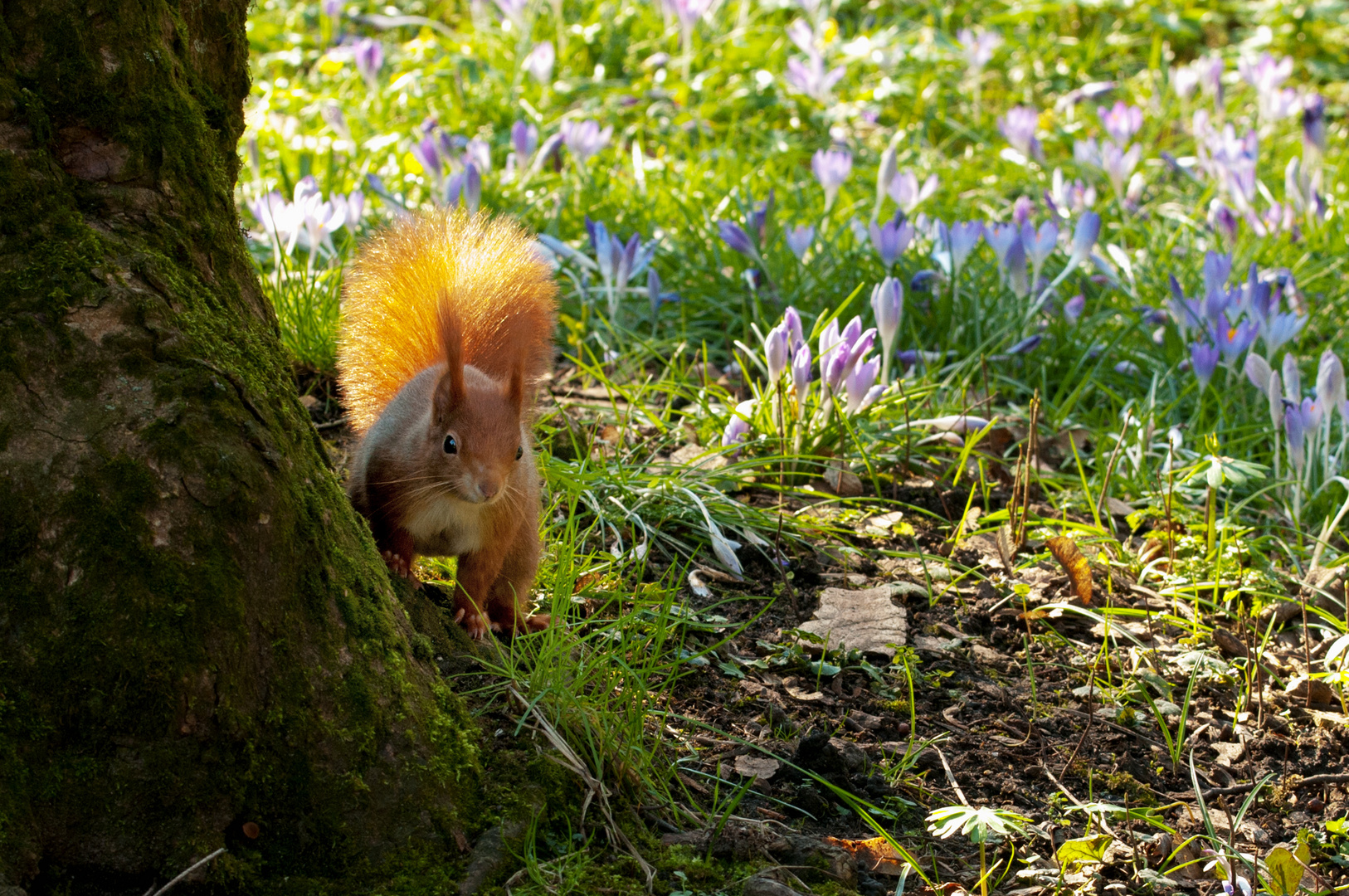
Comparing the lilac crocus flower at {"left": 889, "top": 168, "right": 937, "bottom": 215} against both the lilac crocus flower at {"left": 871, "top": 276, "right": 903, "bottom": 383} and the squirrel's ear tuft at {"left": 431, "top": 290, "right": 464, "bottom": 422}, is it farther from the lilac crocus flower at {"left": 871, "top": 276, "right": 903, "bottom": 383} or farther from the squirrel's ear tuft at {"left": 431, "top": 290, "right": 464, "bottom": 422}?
the squirrel's ear tuft at {"left": 431, "top": 290, "right": 464, "bottom": 422}

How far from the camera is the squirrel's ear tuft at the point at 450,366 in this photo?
2164 millimetres

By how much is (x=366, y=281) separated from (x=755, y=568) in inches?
46.7

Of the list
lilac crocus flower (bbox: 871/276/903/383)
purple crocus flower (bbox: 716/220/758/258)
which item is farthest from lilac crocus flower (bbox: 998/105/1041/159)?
lilac crocus flower (bbox: 871/276/903/383)

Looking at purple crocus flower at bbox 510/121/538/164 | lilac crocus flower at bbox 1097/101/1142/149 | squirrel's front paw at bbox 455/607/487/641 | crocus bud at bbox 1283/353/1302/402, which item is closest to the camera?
squirrel's front paw at bbox 455/607/487/641

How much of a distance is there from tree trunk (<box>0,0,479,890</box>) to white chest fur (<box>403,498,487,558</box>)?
20.2 inches

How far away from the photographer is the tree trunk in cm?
154

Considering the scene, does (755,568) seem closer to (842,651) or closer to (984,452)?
(842,651)

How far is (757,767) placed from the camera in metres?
2.21

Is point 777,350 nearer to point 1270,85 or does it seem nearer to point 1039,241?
point 1039,241

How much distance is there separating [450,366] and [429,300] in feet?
1.46

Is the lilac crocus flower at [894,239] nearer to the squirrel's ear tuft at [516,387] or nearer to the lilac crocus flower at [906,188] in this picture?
the lilac crocus flower at [906,188]

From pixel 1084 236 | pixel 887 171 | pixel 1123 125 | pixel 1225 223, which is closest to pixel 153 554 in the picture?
pixel 1084 236

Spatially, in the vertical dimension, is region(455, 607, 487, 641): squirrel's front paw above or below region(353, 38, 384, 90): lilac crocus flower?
below

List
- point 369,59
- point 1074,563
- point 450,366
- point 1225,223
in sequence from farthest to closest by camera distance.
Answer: point 369,59 → point 1225,223 → point 1074,563 → point 450,366
